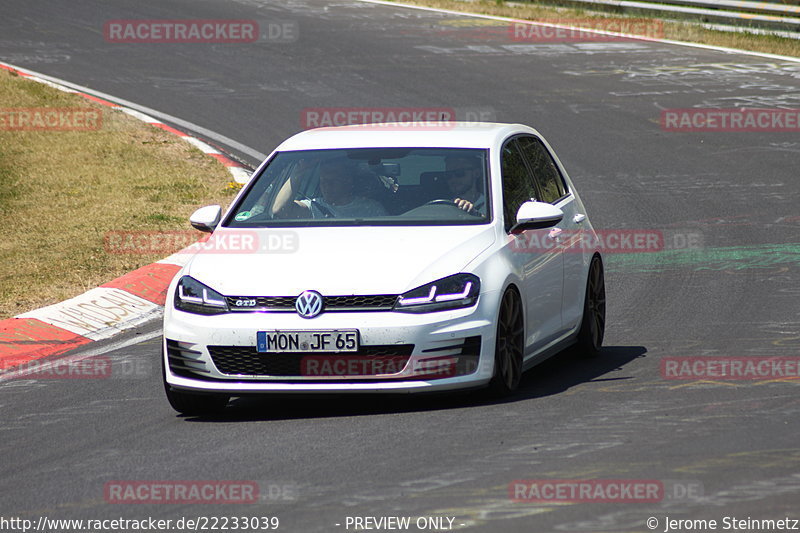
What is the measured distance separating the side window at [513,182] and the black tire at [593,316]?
0.85 meters

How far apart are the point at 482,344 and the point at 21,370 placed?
350 centimetres

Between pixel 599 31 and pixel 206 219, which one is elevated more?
pixel 206 219

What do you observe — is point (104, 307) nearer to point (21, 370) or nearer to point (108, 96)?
point (21, 370)

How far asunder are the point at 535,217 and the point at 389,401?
1.35m

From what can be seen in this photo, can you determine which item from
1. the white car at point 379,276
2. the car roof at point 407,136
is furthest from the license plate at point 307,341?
the car roof at point 407,136

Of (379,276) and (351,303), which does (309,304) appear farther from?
(379,276)

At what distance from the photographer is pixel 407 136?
8922mm

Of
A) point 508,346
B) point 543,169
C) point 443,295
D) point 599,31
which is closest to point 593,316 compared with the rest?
point 543,169

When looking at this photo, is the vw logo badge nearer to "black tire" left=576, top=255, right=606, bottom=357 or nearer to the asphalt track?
the asphalt track

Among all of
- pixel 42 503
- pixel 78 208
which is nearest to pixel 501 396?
pixel 42 503

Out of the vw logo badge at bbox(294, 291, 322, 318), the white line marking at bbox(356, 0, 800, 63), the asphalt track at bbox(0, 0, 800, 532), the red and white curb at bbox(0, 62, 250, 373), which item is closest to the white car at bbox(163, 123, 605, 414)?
the vw logo badge at bbox(294, 291, 322, 318)

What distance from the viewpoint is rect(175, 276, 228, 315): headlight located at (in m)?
7.57

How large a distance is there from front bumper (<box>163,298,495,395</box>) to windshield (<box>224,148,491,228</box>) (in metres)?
0.98

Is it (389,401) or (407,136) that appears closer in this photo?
(389,401)
